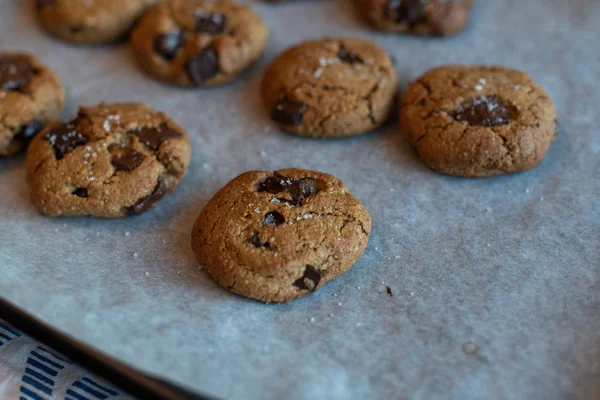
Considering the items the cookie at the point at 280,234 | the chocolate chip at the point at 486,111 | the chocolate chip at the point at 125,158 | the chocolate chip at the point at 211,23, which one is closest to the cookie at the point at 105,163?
the chocolate chip at the point at 125,158

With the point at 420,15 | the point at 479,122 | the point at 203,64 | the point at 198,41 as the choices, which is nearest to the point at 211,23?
the point at 198,41

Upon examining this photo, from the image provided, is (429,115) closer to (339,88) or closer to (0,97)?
(339,88)

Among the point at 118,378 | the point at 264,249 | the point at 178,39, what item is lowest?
the point at 118,378

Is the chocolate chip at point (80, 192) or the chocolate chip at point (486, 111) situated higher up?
the chocolate chip at point (486, 111)

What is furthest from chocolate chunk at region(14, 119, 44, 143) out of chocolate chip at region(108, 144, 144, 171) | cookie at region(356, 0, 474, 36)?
cookie at region(356, 0, 474, 36)

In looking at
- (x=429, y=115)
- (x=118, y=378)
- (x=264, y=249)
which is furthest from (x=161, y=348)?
(x=429, y=115)

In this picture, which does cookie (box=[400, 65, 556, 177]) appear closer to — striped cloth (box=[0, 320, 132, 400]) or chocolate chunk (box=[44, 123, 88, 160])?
chocolate chunk (box=[44, 123, 88, 160])

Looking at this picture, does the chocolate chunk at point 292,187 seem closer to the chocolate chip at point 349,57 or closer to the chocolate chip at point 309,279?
the chocolate chip at point 309,279
